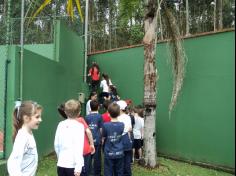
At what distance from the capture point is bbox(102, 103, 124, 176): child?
23.3ft

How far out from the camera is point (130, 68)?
511 inches

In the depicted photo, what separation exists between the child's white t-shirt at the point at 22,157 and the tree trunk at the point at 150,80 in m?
5.15

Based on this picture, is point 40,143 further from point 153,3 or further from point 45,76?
point 153,3

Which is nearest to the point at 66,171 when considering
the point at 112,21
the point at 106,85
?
the point at 106,85

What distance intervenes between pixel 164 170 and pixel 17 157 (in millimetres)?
5497

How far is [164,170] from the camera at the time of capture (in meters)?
9.34

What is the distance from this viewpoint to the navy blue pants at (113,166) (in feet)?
23.9

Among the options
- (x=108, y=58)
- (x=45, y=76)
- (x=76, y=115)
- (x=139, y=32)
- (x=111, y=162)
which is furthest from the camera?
(x=139, y=32)

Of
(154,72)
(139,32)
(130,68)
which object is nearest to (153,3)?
(154,72)

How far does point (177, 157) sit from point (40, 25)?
535 cm

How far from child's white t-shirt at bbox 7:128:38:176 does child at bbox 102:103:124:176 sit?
8.68ft

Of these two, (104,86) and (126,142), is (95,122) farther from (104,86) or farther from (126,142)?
(104,86)

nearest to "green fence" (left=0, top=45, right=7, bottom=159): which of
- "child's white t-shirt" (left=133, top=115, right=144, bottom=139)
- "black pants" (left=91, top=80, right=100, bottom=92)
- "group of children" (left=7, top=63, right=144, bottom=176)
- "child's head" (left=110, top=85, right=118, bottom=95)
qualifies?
"group of children" (left=7, top=63, right=144, bottom=176)

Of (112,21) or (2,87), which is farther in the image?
(112,21)
